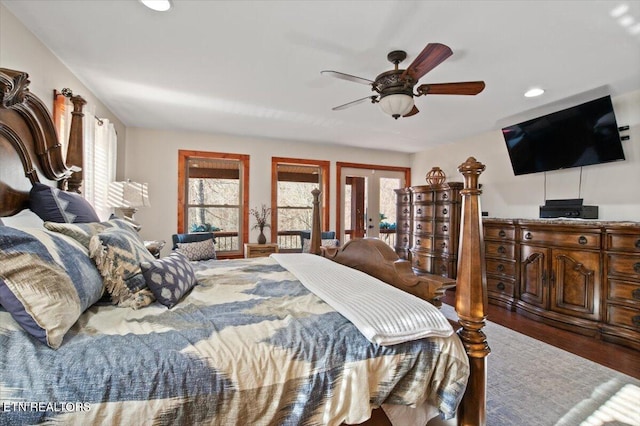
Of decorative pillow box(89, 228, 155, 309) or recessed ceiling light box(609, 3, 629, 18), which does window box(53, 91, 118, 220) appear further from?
recessed ceiling light box(609, 3, 629, 18)

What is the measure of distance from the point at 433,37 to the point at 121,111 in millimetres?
3701

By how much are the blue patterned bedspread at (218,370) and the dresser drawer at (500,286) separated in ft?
10.3

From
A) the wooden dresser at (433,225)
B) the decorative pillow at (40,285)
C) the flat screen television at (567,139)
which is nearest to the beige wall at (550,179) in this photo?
the flat screen television at (567,139)

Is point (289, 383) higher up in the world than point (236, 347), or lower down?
lower down

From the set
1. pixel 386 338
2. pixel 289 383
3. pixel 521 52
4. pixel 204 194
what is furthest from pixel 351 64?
pixel 204 194

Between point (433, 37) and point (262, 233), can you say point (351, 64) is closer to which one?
point (433, 37)

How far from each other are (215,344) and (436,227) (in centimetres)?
444

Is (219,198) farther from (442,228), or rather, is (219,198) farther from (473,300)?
(473,300)

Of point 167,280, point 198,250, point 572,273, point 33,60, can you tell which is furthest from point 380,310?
point 198,250

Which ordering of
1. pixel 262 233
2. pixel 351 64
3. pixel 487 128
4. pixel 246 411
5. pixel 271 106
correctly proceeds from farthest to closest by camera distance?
pixel 262 233
pixel 487 128
pixel 271 106
pixel 351 64
pixel 246 411

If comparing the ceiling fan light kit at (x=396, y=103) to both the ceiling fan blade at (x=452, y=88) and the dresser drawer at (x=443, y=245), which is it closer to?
the ceiling fan blade at (x=452, y=88)

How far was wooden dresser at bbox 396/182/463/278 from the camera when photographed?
457 centimetres

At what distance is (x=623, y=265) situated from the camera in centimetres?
268

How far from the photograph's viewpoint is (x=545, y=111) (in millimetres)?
3609
